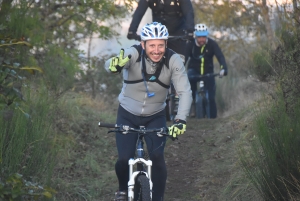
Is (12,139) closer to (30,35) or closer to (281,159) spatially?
(281,159)

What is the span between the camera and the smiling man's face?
653 cm

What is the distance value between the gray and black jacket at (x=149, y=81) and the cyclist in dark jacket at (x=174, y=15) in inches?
122

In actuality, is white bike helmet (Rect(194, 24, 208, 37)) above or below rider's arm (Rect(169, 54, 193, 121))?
above

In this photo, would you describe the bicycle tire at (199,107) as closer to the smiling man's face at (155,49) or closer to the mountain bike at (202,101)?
the mountain bike at (202,101)

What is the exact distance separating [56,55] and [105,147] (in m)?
1.94

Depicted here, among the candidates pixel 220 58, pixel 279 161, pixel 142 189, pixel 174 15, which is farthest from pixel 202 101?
pixel 142 189

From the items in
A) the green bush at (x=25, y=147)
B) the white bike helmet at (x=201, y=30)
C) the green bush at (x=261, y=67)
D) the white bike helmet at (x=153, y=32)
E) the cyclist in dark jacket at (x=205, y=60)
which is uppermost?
the white bike helmet at (x=201, y=30)

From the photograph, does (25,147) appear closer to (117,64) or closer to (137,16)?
(117,64)

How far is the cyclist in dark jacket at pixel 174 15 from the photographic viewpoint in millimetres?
9859

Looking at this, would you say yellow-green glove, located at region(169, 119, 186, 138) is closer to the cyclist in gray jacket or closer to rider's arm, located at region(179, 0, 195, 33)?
the cyclist in gray jacket

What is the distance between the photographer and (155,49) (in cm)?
654

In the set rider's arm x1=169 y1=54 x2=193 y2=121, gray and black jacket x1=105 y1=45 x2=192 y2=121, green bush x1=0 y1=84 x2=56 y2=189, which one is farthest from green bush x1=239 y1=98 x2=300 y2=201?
green bush x1=0 y1=84 x2=56 y2=189

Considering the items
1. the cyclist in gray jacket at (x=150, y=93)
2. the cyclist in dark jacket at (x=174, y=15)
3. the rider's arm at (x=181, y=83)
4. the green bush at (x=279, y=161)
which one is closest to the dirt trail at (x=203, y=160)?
the green bush at (x=279, y=161)

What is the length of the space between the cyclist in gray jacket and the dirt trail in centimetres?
156
